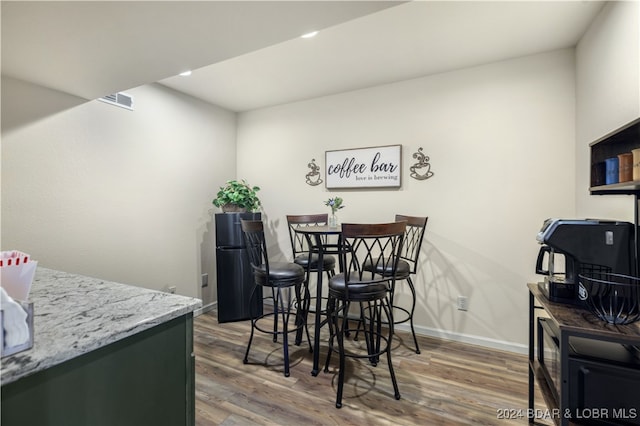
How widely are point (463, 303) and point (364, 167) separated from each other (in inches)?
65.7

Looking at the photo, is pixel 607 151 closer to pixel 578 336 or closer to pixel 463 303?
pixel 578 336

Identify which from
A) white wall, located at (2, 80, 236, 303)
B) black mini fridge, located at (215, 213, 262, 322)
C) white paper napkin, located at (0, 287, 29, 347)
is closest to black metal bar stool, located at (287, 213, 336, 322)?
black mini fridge, located at (215, 213, 262, 322)

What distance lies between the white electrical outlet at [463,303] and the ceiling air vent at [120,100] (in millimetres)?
3626

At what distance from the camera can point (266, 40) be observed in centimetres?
149

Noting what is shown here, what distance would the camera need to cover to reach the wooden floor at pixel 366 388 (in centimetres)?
177

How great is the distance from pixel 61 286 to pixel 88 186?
1623 mm

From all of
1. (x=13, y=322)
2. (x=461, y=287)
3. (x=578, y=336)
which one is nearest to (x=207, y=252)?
(x=461, y=287)

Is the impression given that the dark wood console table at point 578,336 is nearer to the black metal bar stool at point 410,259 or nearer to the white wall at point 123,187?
the black metal bar stool at point 410,259

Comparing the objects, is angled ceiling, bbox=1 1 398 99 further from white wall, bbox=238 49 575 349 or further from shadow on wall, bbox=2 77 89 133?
white wall, bbox=238 49 575 349

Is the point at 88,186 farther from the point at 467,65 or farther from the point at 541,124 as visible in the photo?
the point at 541,124

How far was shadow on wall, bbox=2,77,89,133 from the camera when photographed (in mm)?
1957

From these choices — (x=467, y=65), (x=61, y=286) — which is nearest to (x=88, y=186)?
(x=61, y=286)

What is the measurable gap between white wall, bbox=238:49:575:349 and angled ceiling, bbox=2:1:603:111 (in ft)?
0.66

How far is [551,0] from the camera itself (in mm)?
1820
